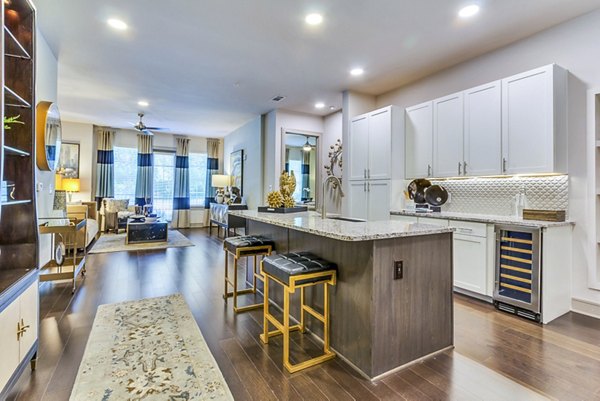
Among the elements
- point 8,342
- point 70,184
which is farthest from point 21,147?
point 70,184

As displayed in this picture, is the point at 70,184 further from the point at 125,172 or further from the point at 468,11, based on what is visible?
the point at 468,11

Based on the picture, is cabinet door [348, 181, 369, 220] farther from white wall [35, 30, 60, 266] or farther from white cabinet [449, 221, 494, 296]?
white wall [35, 30, 60, 266]

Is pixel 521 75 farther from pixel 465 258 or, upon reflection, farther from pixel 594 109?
pixel 465 258

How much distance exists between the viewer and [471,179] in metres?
3.94

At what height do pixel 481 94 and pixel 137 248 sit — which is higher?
pixel 481 94

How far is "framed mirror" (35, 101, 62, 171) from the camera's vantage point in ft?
11.0

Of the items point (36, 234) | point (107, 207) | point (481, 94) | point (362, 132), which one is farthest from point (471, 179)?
point (107, 207)

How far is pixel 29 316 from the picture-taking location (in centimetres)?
191

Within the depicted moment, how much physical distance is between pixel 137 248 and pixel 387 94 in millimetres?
5609

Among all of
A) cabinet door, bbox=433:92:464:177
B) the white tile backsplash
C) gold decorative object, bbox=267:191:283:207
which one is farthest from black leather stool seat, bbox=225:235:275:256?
the white tile backsplash

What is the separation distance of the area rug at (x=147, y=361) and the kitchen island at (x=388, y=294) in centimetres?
89

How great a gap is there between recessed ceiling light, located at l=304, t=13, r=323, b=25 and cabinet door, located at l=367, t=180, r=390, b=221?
2.37m

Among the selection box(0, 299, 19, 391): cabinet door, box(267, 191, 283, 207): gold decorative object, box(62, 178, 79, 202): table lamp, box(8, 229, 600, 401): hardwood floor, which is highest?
box(62, 178, 79, 202): table lamp

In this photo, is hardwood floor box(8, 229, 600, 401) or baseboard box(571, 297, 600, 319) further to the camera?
baseboard box(571, 297, 600, 319)
